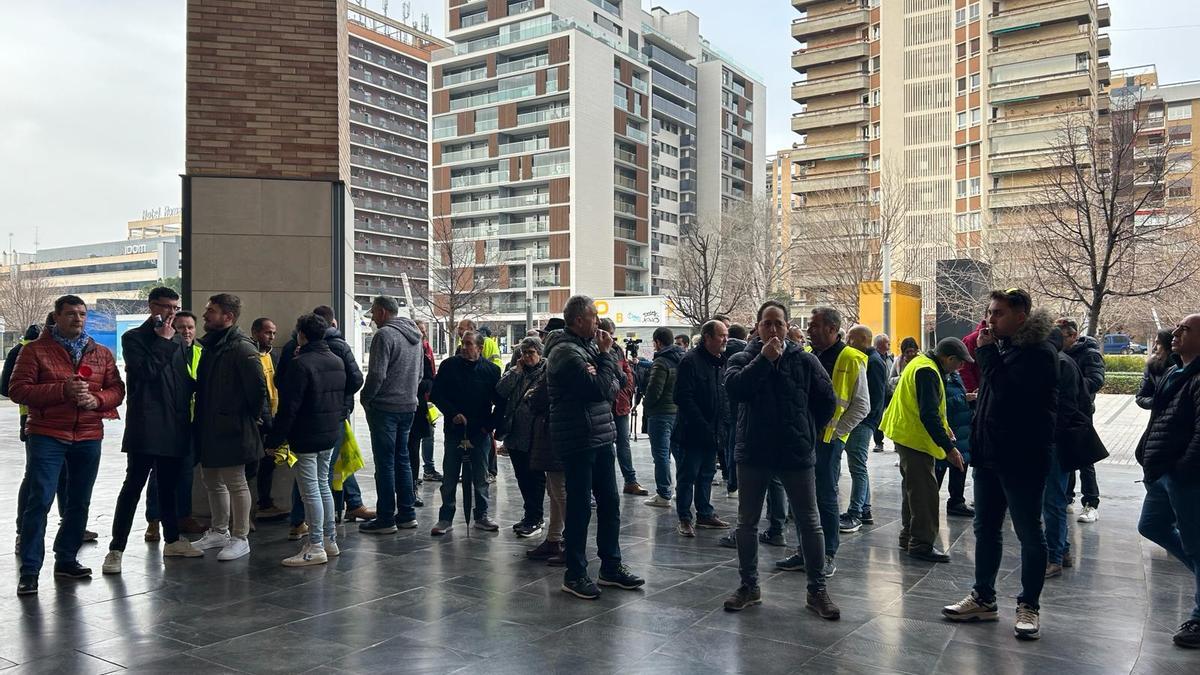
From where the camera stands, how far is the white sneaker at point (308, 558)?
6633mm

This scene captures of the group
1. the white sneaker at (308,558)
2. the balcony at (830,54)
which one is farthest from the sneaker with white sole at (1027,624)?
the balcony at (830,54)

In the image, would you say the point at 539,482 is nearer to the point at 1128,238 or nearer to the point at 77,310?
the point at 77,310

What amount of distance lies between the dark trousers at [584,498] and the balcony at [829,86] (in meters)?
74.8

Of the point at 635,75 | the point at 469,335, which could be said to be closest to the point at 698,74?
the point at 635,75

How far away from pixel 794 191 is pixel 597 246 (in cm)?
1785

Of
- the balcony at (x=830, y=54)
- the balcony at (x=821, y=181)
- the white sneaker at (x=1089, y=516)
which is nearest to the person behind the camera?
the white sneaker at (x=1089, y=516)

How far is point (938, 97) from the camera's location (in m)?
68.5

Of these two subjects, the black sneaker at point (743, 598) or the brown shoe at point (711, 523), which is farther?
the brown shoe at point (711, 523)

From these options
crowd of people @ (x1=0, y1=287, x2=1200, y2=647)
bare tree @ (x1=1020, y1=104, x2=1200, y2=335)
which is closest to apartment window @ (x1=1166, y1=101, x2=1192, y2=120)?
bare tree @ (x1=1020, y1=104, x2=1200, y2=335)

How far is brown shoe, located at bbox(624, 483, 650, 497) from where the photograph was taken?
10.1m

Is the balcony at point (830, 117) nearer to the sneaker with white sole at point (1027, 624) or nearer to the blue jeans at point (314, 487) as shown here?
the blue jeans at point (314, 487)

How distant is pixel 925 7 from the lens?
68.7 metres

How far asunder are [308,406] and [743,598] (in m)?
3.55

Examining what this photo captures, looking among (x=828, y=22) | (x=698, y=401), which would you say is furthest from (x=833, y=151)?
(x=698, y=401)
